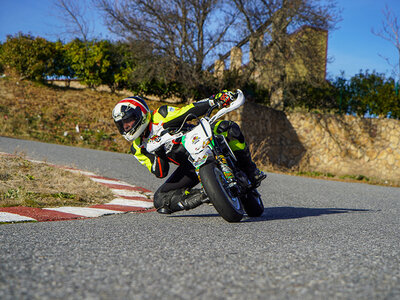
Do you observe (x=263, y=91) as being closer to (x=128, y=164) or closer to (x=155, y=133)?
(x=128, y=164)

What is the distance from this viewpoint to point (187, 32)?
17391 millimetres

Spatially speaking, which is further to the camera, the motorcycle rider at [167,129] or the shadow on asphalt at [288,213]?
the shadow on asphalt at [288,213]

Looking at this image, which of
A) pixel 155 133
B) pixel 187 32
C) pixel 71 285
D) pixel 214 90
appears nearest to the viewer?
pixel 71 285

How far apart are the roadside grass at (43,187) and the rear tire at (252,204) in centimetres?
224

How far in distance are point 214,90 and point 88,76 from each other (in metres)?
7.23

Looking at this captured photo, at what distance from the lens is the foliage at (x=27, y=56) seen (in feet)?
70.3

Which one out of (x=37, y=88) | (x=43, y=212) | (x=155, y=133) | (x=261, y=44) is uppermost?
(x=261, y=44)

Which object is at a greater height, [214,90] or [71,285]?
[214,90]

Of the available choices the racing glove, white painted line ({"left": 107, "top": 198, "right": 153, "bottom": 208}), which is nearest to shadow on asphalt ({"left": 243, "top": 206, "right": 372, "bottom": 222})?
the racing glove

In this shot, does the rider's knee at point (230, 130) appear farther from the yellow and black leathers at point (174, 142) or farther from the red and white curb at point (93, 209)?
the red and white curb at point (93, 209)

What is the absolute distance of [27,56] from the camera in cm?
2156

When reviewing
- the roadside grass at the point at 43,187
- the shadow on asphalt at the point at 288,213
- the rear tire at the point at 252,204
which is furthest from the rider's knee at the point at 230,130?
the roadside grass at the point at 43,187

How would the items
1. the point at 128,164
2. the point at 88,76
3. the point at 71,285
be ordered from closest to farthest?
1. the point at 71,285
2. the point at 128,164
3. the point at 88,76

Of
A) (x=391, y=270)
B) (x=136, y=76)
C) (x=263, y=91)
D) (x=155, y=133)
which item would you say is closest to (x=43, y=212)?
(x=155, y=133)
